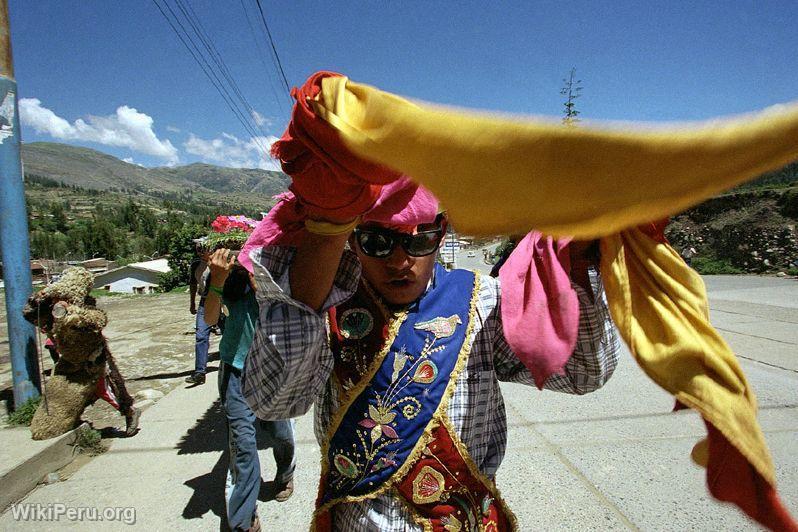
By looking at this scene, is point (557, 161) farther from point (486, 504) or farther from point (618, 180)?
point (486, 504)

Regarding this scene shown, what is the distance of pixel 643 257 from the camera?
32.8 inches

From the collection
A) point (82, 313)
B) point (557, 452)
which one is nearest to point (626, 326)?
point (557, 452)

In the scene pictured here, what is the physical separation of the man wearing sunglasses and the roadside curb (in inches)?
137

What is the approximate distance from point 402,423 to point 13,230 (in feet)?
16.0

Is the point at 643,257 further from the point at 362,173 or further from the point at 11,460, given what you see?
the point at 11,460

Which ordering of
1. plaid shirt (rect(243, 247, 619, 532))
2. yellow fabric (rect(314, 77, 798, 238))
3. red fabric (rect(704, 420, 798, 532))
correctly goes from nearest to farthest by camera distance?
yellow fabric (rect(314, 77, 798, 238))
red fabric (rect(704, 420, 798, 532))
plaid shirt (rect(243, 247, 619, 532))

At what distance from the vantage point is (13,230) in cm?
416

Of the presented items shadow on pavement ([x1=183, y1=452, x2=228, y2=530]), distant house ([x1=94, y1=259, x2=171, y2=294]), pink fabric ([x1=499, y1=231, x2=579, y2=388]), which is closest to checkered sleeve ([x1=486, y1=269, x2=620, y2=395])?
pink fabric ([x1=499, y1=231, x2=579, y2=388])

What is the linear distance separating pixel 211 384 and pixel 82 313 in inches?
99.8

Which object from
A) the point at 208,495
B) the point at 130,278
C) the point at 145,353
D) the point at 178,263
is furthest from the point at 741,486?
the point at 130,278

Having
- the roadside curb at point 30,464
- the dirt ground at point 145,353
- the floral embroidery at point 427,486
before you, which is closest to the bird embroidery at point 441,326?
the floral embroidery at point 427,486

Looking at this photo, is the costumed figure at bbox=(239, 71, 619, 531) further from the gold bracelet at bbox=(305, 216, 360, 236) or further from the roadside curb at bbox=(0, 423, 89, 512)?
the roadside curb at bbox=(0, 423, 89, 512)

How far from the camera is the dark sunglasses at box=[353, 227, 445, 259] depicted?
129cm

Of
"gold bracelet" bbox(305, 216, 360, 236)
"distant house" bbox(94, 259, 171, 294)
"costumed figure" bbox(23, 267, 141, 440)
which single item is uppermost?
"gold bracelet" bbox(305, 216, 360, 236)
